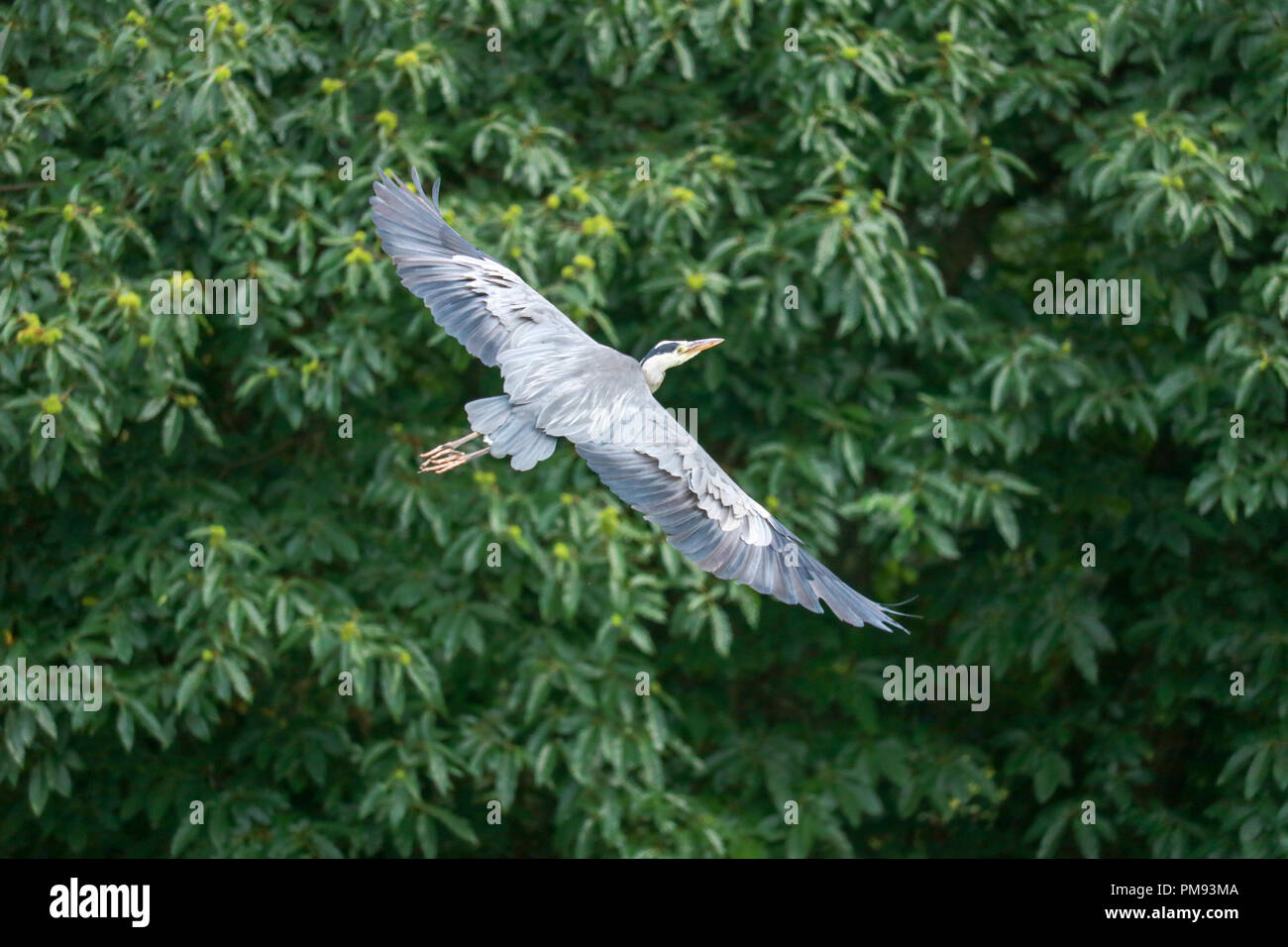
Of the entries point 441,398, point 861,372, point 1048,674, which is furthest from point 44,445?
point 1048,674

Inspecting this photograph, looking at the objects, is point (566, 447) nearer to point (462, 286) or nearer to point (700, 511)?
point (462, 286)

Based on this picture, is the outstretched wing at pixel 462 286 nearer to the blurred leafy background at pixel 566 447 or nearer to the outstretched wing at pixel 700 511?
the outstretched wing at pixel 700 511

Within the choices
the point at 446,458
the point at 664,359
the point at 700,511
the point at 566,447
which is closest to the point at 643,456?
the point at 700,511

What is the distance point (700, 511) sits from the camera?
452 cm

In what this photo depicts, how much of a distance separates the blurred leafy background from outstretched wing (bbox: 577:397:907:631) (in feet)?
6.56

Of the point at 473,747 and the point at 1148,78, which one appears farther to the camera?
the point at 1148,78

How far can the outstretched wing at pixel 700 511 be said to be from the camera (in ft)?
14.6

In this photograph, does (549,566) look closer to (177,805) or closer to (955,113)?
(177,805)

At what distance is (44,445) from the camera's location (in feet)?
20.7

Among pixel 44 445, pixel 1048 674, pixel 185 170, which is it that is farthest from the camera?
pixel 1048 674

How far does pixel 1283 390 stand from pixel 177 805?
4718 millimetres

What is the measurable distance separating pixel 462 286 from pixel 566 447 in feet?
6.05

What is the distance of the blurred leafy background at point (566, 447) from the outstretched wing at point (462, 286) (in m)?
0.94

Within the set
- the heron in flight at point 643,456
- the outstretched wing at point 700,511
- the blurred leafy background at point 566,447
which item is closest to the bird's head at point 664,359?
the heron in flight at point 643,456
